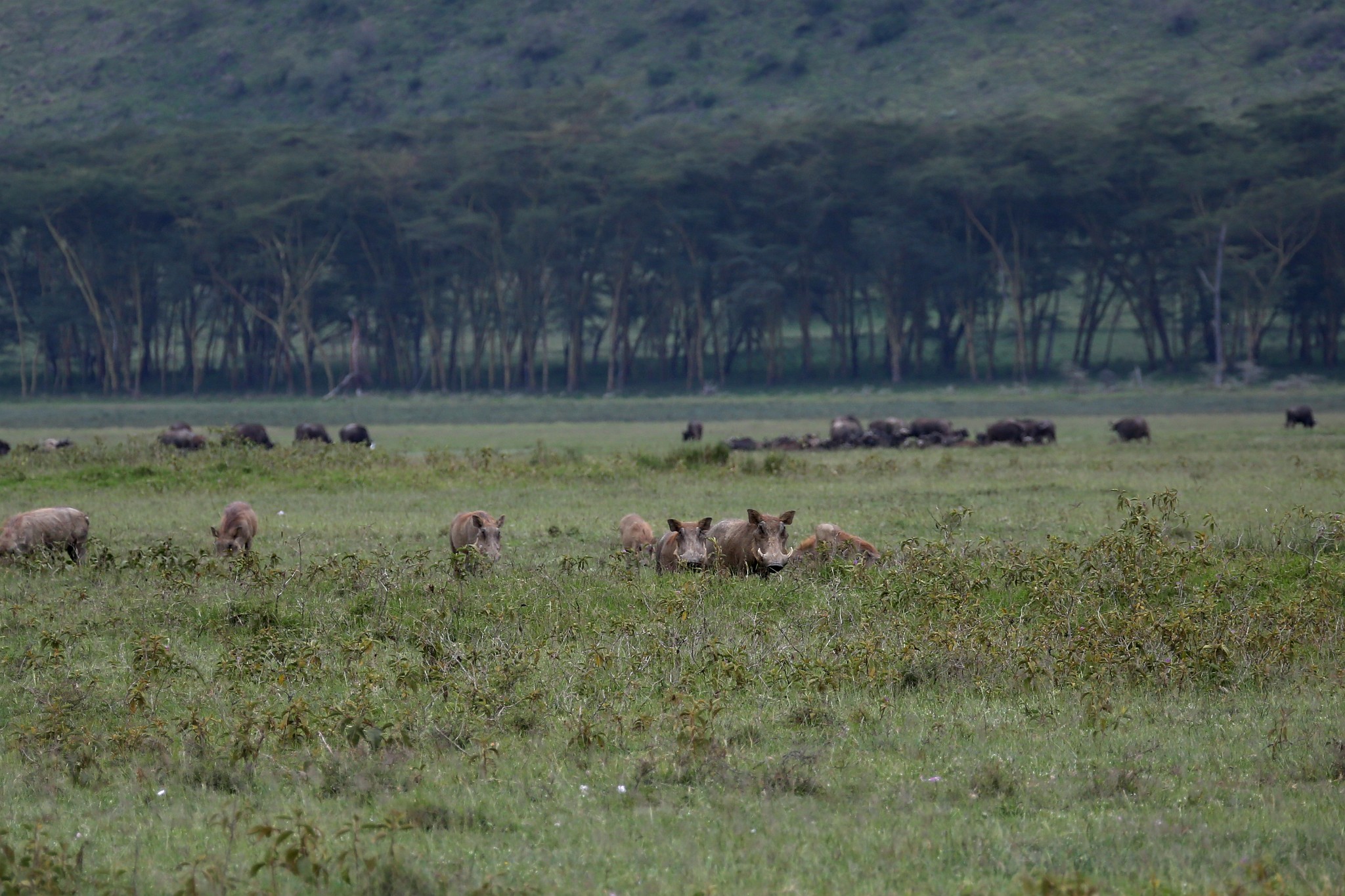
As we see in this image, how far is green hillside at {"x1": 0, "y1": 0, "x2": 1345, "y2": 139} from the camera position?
99.8m

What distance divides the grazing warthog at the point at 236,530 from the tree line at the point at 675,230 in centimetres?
4661

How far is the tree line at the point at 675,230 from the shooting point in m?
59.4

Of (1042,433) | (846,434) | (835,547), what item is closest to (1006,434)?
(1042,433)

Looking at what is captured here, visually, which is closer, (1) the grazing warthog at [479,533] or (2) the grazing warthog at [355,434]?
(1) the grazing warthog at [479,533]

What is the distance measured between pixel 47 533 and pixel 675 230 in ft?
165

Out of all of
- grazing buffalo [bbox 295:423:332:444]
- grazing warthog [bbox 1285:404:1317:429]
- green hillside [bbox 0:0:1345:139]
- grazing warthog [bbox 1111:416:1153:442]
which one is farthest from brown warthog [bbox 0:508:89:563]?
green hillside [bbox 0:0:1345:139]

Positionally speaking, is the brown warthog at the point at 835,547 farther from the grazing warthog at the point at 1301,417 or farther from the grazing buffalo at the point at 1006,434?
the grazing warthog at the point at 1301,417

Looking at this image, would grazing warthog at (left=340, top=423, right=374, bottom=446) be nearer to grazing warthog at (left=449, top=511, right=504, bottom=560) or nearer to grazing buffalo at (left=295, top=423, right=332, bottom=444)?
grazing buffalo at (left=295, top=423, right=332, bottom=444)

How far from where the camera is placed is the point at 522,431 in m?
43.9

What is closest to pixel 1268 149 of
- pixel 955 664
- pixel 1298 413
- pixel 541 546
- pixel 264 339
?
pixel 1298 413

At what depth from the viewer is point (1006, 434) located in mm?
33906

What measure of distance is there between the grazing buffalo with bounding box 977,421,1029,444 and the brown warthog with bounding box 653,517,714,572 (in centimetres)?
2159

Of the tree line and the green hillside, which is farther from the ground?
the green hillside

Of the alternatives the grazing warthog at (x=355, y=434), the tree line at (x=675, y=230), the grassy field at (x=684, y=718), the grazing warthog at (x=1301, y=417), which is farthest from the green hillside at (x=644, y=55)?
the grassy field at (x=684, y=718)
